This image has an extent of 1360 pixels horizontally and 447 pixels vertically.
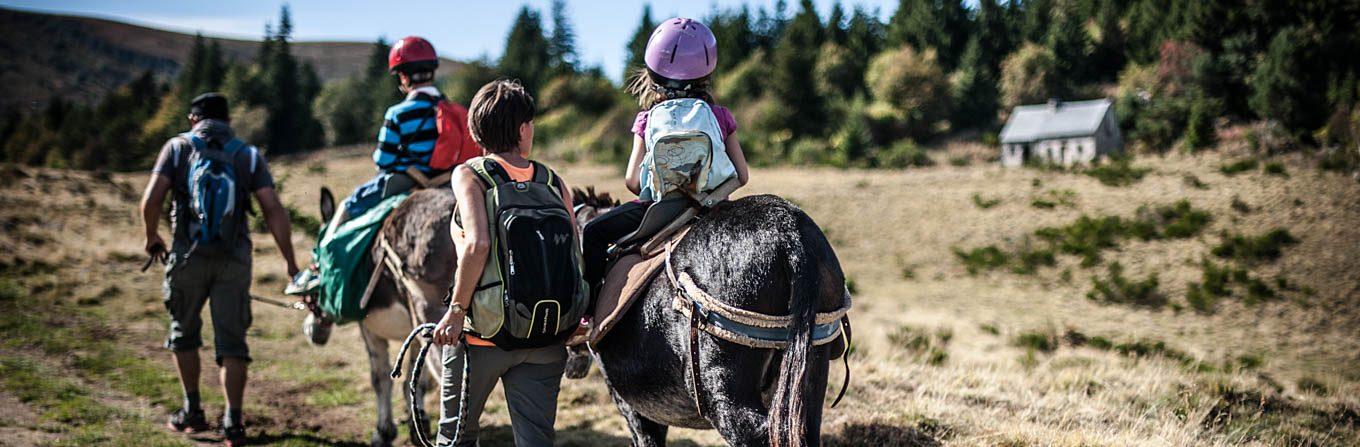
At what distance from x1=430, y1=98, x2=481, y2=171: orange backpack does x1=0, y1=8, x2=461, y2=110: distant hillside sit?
46.7ft

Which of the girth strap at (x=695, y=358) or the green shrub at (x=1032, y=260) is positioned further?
the green shrub at (x=1032, y=260)

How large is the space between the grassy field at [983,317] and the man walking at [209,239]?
0.71 metres

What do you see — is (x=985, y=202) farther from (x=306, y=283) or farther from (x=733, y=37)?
(x=733, y=37)

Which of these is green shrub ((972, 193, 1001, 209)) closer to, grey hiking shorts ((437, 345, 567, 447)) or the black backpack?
grey hiking shorts ((437, 345, 567, 447))

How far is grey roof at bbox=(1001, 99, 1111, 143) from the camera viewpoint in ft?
151

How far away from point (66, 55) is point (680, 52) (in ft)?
123

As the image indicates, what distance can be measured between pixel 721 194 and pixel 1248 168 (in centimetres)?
3107

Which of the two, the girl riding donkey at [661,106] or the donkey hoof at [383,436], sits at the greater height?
the girl riding donkey at [661,106]

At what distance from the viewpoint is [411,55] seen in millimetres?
6059

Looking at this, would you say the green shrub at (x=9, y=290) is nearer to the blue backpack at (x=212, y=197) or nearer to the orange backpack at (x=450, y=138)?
the blue backpack at (x=212, y=197)

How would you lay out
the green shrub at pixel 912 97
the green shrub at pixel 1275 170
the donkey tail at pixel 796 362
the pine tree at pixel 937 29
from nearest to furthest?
the donkey tail at pixel 796 362
the green shrub at pixel 1275 170
the green shrub at pixel 912 97
the pine tree at pixel 937 29

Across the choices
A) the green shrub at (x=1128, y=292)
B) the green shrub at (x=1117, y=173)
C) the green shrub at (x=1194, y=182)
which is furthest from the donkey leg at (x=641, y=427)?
the green shrub at (x=1117, y=173)

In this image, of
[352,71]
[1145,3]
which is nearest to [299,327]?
[1145,3]

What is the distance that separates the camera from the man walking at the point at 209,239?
5.82 m
